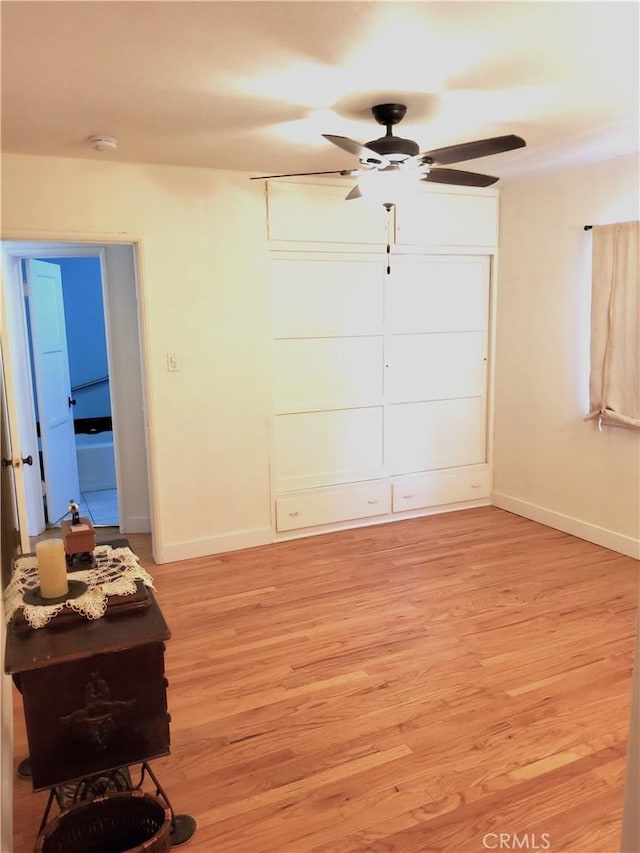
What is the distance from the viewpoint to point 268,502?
4.38 metres

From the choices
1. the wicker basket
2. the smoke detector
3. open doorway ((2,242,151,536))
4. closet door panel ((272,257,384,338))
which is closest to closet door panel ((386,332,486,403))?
closet door panel ((272,257,384,338))

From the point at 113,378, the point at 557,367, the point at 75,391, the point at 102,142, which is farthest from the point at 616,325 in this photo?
the point at 75,391

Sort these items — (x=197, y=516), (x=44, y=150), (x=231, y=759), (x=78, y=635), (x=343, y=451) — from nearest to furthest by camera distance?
(x=78, y=635) → (x=231, y=759) → (x=44, y=150) → (x=197, y=516) → (x=343, y=451)

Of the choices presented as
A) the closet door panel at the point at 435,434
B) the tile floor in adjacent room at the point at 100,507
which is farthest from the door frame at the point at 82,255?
the closet door panel at the point at 435,434

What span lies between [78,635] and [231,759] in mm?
938

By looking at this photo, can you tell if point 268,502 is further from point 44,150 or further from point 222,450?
point 44,150

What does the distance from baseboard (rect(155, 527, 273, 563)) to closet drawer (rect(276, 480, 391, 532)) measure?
141 mm

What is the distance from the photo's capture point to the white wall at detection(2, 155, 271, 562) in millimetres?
3656

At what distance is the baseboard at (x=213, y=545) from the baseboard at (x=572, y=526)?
192cm

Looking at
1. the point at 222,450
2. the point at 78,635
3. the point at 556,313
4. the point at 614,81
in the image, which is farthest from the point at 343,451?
the point at 78,635

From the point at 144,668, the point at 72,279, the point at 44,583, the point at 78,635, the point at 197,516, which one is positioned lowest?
the point at 197,516

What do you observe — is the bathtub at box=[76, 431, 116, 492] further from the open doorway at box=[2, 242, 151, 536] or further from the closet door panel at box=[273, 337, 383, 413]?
the closet door panel at box=[273, 337, 383, 413]

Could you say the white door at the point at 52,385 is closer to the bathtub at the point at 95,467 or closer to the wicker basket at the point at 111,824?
the bathtub at the point at 95,467

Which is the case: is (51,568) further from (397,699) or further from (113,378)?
(113,378)
